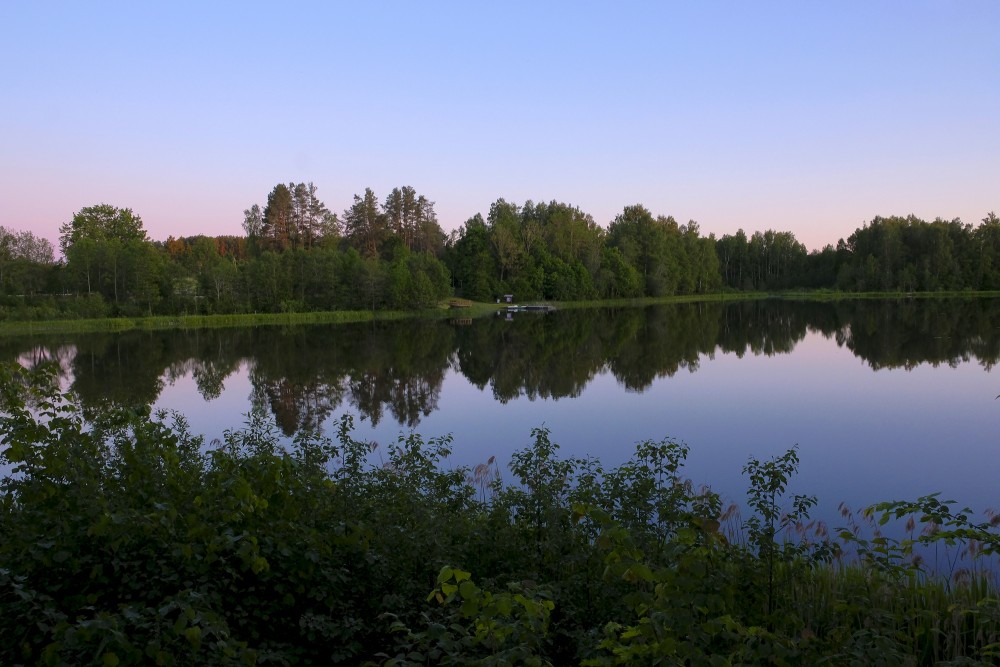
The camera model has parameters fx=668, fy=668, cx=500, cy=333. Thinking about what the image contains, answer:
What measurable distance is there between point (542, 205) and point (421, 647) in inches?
4789

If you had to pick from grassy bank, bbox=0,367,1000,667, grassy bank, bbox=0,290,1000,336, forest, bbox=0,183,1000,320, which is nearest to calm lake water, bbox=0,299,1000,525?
grassy bank, bbox=0,367,1000,667

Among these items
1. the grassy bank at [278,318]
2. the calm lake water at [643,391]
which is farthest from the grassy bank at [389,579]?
the grassy bank at [278,318]

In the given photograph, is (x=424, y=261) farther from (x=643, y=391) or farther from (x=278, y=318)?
(x=643, y=391)

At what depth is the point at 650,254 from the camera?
4523 inches

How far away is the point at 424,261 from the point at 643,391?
64106 mm

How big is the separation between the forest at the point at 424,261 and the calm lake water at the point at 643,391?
21.0m

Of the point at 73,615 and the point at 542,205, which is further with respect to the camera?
the point at 542,205

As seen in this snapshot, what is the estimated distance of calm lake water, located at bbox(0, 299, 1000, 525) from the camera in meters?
15.5

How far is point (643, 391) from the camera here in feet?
82.1

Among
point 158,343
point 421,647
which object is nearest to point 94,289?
point 158,343

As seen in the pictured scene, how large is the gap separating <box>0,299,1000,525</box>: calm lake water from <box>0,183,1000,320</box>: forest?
21016 mm

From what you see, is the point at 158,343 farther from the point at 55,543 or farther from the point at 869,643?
the point at 869,643

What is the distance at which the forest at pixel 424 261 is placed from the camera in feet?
229

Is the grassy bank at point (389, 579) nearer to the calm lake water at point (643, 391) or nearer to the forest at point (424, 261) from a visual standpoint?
the calm lake water at point (643, 391)
